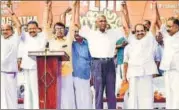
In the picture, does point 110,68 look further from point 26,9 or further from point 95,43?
→ point 26,9

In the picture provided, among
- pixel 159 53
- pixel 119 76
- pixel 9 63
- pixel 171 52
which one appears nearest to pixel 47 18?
pixel 9 63

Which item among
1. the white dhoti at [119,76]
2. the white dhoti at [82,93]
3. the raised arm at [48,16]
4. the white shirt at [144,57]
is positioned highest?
the raised arm at [48,16]

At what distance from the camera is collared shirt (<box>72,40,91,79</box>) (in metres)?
5.51

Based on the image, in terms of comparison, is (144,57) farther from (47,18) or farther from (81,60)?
(47,18)

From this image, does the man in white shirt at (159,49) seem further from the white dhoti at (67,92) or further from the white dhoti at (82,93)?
the white dhoti at (67,92)

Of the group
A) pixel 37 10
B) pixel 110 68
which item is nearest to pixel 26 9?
pixel 37 10

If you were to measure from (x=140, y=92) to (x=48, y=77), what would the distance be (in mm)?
948

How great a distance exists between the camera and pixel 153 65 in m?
5.46

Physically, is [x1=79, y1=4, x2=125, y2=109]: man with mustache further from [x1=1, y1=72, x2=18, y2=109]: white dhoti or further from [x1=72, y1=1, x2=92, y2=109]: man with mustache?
[x1=1, y1=72, x2=18, y2=109]: white dhoti

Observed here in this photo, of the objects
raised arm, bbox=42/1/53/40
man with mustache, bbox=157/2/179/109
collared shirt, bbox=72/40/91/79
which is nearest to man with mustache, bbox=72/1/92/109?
collared shirt, bbox=72/40/91/79

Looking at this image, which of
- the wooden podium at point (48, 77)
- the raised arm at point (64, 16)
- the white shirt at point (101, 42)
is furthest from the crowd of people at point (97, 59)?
the wooden podium at point (48, 77)

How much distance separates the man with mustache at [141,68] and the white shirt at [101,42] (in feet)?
0.54

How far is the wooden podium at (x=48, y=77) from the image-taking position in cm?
492

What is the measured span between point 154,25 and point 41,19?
43.7 inches
